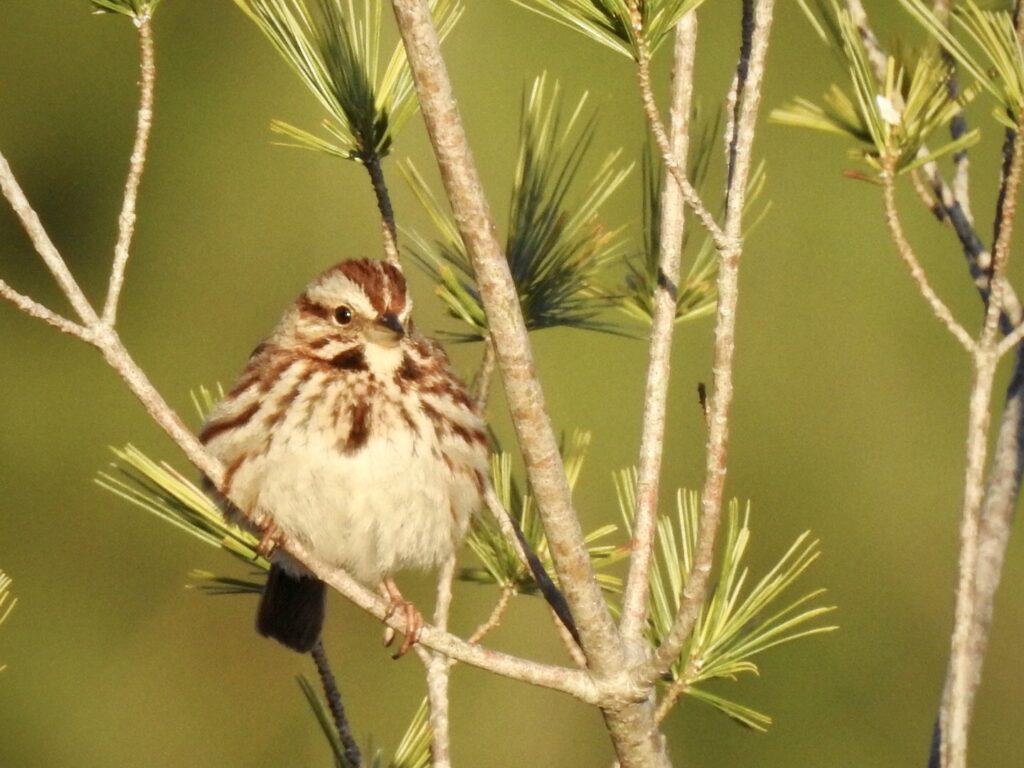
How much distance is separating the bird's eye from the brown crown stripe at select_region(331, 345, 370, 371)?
0.29ft

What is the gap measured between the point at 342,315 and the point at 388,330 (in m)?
0.14

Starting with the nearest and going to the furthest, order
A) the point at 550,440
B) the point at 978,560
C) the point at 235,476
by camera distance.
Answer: the point at 550,440
the point at 978,560
the point at 235,476

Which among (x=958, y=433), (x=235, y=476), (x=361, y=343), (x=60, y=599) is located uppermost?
(x=958, y=433)

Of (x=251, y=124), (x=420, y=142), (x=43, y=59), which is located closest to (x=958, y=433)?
(x=420, y=142)

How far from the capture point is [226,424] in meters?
3.29

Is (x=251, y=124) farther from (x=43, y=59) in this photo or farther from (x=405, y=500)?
(x=405, y=500)

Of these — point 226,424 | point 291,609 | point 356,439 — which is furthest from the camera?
point 291,609

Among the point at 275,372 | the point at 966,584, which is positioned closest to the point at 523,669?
the point at 966,584

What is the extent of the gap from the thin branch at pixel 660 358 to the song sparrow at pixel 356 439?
24.3 inches

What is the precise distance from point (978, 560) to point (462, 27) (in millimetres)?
4286

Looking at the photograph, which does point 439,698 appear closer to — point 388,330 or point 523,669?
point 523,669

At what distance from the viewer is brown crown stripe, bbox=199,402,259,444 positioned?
3250 mm

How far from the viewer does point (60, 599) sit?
22.4 feet

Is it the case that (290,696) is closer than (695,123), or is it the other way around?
(695,123)
